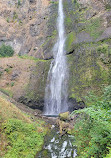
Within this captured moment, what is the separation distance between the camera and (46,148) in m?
8.06

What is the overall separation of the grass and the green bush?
2103 centimetres

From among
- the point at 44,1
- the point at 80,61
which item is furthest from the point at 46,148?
the point at 44,1

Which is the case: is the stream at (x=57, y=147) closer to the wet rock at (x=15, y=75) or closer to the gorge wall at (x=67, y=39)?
the gorge wall at (x=67, y=39)

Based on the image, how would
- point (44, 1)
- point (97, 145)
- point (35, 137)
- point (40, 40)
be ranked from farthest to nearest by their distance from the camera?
point (44, 1)
point (40, 40)
point (35, 137)
point (97, 145)

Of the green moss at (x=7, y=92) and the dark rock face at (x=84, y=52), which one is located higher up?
the dark rock face at (x=84, y=52)

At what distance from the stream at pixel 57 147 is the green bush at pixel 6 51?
2277 cm

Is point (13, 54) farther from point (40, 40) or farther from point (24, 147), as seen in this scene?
point (24, 147)

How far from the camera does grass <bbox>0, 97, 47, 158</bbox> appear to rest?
7.03 metres

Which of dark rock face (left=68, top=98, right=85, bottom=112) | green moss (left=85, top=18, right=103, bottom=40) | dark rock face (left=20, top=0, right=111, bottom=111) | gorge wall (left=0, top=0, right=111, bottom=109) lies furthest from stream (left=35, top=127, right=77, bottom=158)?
green moss (left=85, top=18, right=103, bottom=40)

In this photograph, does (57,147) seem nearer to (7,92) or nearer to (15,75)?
(7,92)

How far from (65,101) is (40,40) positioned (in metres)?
15.9

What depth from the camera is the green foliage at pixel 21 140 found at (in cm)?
710

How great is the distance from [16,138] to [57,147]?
8.24 feet

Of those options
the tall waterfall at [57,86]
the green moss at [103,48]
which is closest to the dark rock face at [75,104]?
the tall waterfall at [57,86]
